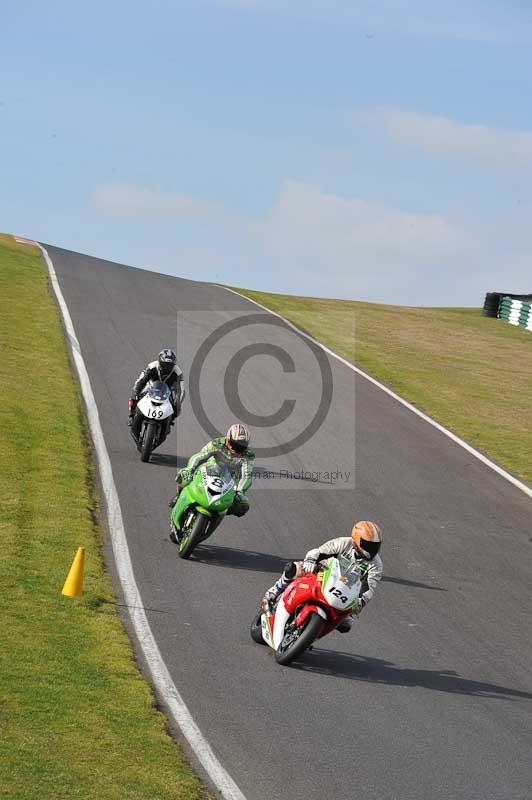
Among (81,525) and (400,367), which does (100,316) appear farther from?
(81,525)

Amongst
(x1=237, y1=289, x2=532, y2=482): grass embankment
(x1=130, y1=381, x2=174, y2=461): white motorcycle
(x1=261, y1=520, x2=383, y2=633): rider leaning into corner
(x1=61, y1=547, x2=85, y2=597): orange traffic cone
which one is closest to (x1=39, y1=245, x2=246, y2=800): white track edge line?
(x1=61, y1=547, x2=85, y2=597): orange traffic cone

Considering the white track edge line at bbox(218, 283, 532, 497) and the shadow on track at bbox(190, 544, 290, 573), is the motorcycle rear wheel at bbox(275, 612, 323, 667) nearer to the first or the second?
the shadow on track at bbox(190, 544, 290, 573)

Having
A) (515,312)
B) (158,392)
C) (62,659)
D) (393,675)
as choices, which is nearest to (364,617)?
(393,675)

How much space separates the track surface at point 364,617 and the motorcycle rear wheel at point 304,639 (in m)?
0.12

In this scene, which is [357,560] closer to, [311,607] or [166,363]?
[311,607]

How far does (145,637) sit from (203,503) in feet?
10.0

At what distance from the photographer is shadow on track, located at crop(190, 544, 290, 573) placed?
1433 cm

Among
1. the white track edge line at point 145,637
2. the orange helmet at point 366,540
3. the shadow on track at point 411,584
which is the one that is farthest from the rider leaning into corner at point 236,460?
the orange helmet at point 366,540

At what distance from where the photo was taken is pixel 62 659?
10.0 m

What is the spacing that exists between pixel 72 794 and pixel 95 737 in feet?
3.39

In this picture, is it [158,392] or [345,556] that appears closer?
[345,556]

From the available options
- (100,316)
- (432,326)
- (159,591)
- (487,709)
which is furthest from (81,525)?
(432,326)

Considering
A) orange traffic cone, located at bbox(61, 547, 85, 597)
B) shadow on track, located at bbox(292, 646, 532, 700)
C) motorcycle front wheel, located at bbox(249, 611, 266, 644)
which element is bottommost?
shadow on track, located at bbox(292, 646, 532, 700)

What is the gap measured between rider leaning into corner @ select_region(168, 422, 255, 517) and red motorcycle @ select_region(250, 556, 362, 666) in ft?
10.4
